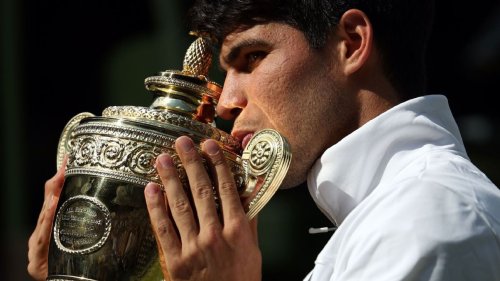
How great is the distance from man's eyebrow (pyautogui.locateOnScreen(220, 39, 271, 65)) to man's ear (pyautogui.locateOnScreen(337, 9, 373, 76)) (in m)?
0.20

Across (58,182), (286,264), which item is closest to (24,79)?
(286,264)

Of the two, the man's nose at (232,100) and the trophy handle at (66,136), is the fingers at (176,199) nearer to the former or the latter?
the man's nose at (232,100)

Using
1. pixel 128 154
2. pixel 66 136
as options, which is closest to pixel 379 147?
pixel 128 154

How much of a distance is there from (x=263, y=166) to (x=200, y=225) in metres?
0.22

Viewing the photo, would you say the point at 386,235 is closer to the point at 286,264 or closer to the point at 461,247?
the point at 461,247

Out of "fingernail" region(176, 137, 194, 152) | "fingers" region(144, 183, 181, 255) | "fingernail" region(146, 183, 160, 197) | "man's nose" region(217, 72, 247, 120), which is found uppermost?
"man's nose" region(217, 72, 247, 120)

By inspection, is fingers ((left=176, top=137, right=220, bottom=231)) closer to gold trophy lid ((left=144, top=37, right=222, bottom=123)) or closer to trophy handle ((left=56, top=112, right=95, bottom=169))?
gold trophy lid ((left=144, top=37, right=222, bottom=123))

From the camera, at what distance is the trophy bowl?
2.84 meters

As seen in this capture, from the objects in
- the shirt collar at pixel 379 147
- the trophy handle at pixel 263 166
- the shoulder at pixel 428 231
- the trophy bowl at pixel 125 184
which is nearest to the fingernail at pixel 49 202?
the trophy bowl at pixel 125 184

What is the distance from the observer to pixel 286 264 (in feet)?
24.1

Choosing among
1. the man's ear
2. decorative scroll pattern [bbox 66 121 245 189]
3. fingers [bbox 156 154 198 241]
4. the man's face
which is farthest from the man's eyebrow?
fingers [bbox 156 154 198 241]

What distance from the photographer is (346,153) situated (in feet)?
9.44

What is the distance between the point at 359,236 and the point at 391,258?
13 centimetres

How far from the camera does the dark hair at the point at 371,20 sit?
3.04m
